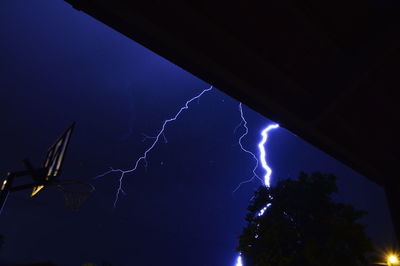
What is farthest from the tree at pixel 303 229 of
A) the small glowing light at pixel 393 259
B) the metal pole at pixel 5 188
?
the metal pole at pixel 5 188

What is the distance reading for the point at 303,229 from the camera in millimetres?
10836

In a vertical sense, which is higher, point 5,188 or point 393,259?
point 393,259

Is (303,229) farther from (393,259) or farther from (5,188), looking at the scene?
(5,188)

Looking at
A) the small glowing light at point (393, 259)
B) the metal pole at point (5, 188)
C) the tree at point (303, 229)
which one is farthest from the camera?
the tree at point (303, 229)

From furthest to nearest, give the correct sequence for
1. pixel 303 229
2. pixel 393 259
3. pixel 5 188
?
pixel 303 229 < pixel 393 259 < pixel 5 188

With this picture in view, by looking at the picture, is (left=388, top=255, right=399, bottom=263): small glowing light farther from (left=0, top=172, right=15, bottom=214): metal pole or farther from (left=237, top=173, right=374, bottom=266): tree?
(left=0, top=172, right=15, bottom=214): metal pole

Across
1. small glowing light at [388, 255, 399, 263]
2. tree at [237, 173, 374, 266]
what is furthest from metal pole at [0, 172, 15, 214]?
small glowing light at [388, 255, 399, 263]

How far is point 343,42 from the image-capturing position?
5.19ft

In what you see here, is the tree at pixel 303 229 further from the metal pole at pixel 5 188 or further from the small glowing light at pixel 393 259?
the metal pole at pixel 5 188

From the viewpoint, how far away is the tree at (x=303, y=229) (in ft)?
32.5

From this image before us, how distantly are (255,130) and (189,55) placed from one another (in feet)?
391

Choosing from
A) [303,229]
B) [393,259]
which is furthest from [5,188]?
[393,259]

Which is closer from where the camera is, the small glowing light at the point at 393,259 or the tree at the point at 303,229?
the small glowing light at the point at 393,259

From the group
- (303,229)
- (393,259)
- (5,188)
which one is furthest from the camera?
(303,229)
